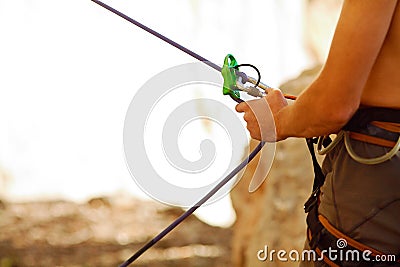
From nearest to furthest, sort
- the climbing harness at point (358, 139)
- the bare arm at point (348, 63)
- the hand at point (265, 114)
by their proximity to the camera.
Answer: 1. the bare arm at point (348, 63)
2. the climbing harness at point (358, 139)
3. the hand at point (265, 114)

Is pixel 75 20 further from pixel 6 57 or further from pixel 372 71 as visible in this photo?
pixel 372 71

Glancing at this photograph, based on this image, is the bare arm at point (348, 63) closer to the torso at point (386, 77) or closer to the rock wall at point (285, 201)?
the torso at point (386, 77)

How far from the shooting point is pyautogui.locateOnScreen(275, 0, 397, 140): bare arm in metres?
1.33

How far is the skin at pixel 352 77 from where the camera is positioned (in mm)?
1335

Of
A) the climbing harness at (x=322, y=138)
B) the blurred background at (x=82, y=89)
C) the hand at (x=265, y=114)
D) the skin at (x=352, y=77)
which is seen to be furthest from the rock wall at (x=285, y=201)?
the blurred background at (x=82, y=89)

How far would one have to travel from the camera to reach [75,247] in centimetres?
508

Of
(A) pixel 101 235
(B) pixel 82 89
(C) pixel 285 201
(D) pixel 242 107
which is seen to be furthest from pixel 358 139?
(B) pixel 82 89

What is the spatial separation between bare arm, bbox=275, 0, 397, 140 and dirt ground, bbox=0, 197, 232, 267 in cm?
349

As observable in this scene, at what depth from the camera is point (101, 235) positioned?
529cm

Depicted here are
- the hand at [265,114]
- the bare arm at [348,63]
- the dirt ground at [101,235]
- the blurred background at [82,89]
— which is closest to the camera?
the bare arm at [348,63]

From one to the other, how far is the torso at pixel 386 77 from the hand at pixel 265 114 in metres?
0.16

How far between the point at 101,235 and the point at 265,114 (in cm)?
381

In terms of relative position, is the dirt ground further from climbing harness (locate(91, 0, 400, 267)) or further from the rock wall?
climbing harness (locate(91, 0, 400, 267))

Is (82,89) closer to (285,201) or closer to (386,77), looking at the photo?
(285,201)
